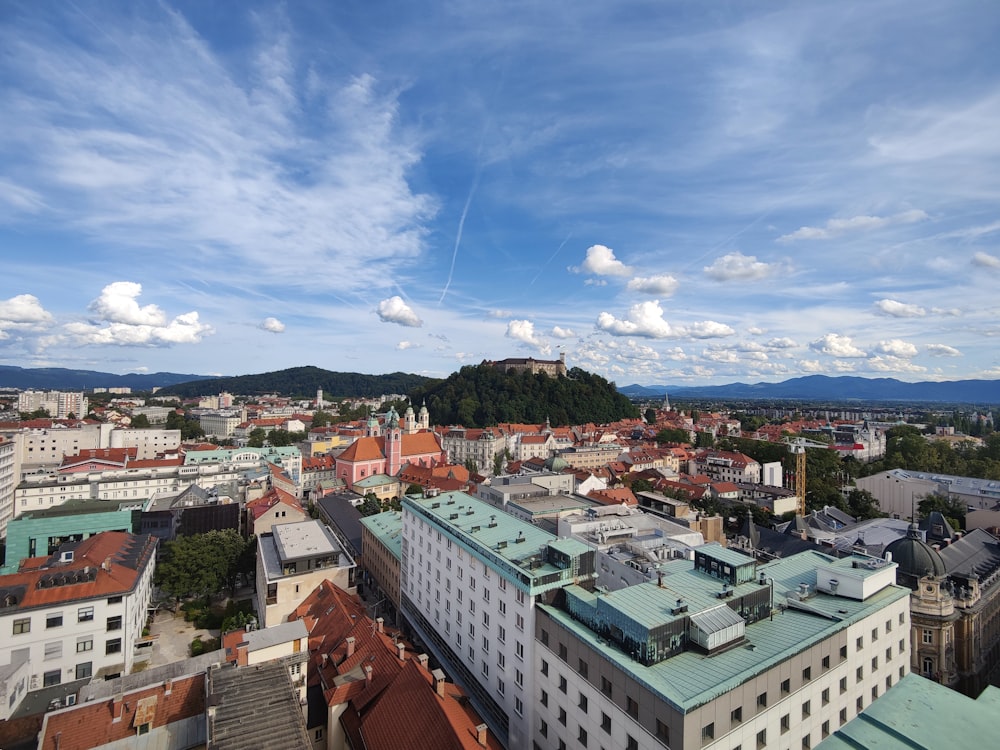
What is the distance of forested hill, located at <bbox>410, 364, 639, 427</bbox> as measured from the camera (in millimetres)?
122188

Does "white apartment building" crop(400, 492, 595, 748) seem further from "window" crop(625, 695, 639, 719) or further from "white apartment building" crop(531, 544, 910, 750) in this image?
"window" crop(625, 695, 639, 719)

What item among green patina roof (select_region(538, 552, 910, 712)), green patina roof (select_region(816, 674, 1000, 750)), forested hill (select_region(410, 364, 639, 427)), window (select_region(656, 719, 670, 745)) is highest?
forested hill (select_region(410, 364, 639, 427))

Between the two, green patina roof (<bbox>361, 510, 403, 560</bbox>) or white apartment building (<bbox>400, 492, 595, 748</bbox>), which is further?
green patina roof (<bbox>361, 510, 403, 560</bbox>)

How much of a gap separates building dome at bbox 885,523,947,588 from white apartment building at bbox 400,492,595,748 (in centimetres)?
2044

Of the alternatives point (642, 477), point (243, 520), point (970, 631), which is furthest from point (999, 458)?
point (243, 520)

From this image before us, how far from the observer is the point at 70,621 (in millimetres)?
25391

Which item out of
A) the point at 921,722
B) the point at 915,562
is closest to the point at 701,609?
the point at 921,722

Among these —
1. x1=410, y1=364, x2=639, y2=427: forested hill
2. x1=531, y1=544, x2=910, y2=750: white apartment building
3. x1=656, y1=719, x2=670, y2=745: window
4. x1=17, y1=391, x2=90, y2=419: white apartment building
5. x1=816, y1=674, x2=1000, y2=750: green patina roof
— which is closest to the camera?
x1=816, y1=674, x2=1000, y2=750: green patina roof

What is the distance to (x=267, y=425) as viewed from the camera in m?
130

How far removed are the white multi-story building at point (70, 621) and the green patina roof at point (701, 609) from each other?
22850mm

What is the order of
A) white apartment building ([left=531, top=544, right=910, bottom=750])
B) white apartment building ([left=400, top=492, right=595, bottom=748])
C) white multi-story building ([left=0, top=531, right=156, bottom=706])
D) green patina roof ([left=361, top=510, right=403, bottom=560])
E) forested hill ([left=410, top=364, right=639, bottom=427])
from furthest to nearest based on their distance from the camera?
forested hill ([left=410, top=364, right=639, bottom=427]) → green patina roof ([left=361, top=510, right=403, bottom=560]) → white multi-story building ([left=0, top=531, right=156, bottom=706]) → white apartment building ([left=400, top=492, right=595, bottom=748]) → white apartment building ([left=531, top=544, right=910, bottom=750])

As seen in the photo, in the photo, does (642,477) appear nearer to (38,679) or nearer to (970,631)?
(970,631)

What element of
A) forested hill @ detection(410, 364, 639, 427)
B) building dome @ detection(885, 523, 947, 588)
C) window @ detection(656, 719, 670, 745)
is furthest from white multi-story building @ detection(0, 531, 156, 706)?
forested hill @ detection(410, 364, 639, 427)

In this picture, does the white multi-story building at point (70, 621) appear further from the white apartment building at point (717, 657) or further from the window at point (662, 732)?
the window at point (662, 732)
